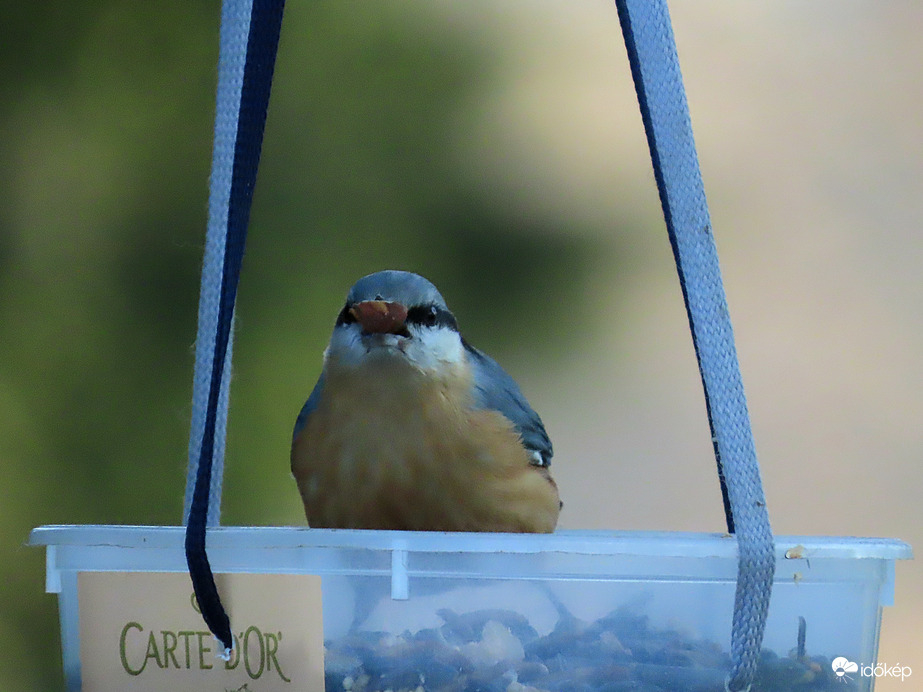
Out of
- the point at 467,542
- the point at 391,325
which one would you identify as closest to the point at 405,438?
the point at 391,325

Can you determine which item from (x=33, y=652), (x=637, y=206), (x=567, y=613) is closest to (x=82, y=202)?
(x=33, y=652)

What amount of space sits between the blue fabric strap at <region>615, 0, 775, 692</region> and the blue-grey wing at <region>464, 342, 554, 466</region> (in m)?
0.38

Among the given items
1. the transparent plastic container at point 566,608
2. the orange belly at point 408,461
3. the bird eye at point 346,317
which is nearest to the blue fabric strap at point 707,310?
the transparent plastic container at point 566,608

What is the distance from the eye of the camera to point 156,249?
2.60 metres

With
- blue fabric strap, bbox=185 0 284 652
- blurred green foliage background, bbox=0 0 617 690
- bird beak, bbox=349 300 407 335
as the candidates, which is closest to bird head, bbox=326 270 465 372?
bird beak, bbox=349 300 407 335

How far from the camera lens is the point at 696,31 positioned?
136 inches

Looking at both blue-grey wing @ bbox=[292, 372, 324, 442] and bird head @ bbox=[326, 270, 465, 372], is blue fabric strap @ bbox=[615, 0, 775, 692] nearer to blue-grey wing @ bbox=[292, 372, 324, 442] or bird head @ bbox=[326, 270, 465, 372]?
→ bird head @ bbox=[326, 270, 465, 372]

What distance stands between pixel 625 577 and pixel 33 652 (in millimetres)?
2053

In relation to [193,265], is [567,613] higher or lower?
lower

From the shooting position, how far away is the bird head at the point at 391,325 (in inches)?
48.3

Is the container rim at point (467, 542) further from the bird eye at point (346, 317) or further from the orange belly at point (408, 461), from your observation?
the bird eye at point (346, 317)

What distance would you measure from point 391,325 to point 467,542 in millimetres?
363

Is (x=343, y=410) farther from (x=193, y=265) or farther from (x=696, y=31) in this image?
(x=696, y=31)

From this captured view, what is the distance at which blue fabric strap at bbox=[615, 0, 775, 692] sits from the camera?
2.90ft
